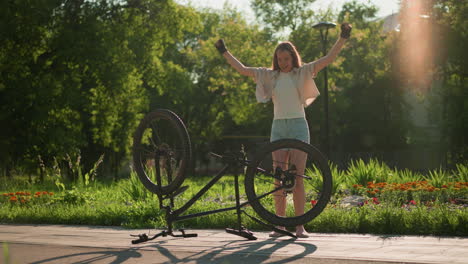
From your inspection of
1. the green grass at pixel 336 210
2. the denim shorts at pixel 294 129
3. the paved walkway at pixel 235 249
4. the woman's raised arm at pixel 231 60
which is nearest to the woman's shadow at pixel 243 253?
the paved walkway at pixel 235 249

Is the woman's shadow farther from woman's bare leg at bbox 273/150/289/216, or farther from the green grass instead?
the green grass

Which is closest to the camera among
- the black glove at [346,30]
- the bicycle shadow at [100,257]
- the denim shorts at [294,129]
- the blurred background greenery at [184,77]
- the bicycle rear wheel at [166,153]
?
the bicycle shadow at [100,257]

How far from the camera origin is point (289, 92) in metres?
5.14

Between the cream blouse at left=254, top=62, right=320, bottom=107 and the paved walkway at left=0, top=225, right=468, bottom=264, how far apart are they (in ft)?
4.10

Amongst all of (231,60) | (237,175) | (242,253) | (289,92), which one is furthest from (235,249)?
(231,60)

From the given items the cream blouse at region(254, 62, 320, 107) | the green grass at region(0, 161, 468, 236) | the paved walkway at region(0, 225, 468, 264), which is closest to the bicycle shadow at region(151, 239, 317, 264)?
the paved walkway at region(0, 225, 468, 264)

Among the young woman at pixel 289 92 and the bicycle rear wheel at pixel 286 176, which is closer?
the bicycle rear wheel at pixel 286 176

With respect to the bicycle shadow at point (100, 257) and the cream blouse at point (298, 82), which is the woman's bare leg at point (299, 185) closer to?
the cream blouse at point (298, 82)

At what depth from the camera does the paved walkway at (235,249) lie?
384 cm

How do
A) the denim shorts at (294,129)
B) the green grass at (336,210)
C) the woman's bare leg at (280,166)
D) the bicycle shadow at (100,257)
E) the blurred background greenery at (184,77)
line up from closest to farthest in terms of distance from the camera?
the bicycle shadow at (100,257) → the woman's bare leg at (280,166) → the denim shorts at (294,129) → the green grass at (336,210) → the blurred background greenery at (184,77)

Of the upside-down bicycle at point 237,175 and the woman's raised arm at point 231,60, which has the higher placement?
the woman's raised arm at point 231,60

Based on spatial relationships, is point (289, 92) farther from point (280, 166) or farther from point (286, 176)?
point (286, 176)

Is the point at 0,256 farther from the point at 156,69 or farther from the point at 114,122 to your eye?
the point at 156,69

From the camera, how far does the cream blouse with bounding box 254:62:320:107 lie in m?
5.13
